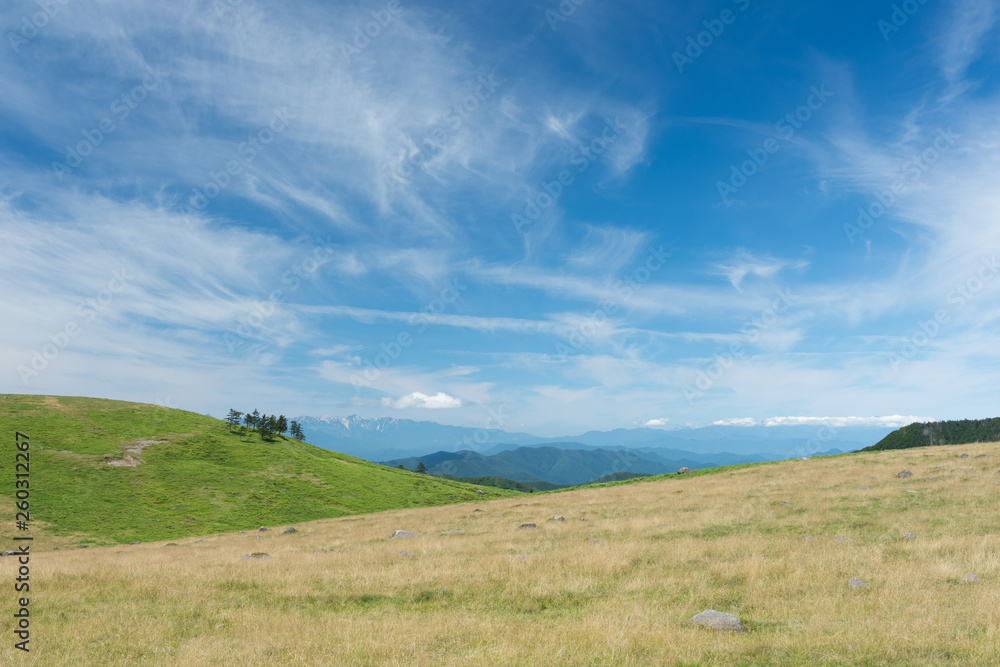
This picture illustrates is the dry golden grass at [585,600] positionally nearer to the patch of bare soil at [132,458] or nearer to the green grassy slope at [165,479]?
the green grassy slope at [165,479]

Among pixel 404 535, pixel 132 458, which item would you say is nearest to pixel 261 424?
pixel 132 458

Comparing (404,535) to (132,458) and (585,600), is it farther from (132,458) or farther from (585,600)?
(132,458)

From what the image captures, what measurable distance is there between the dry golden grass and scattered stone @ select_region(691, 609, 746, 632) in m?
0.29

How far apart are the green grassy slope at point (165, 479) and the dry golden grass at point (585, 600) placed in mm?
64420

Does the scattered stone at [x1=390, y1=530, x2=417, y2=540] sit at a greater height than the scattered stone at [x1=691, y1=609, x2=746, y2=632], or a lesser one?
lesser

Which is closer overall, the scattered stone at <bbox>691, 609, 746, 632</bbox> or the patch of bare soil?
the scattered stone at <bbox>691, 609, 746, 632</bbox>

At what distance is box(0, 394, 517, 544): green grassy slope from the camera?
221ft

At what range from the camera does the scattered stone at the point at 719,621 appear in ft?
30.7

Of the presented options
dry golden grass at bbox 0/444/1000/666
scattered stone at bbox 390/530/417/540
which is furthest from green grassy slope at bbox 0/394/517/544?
dry golden grass at bbox 0/444/1000/666

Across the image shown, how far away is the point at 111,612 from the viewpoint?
11.2 m

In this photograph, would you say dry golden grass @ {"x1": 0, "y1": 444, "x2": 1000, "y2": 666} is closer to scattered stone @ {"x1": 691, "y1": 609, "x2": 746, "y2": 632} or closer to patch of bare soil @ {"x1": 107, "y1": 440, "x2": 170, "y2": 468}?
scattered stone @ {"x1": 691, "y1": 609, "x2": 746, "y2": 632}

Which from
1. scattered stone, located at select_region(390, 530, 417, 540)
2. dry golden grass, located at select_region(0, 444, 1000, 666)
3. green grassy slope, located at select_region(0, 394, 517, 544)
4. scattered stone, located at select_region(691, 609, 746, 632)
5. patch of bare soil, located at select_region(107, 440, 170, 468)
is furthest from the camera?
patch of bare soil, located at select_region(107, 440, 170, 468)

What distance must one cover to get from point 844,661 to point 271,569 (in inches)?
667

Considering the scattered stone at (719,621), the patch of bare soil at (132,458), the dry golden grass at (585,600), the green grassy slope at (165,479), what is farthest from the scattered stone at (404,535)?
the patch of bare soil at (132,458)
